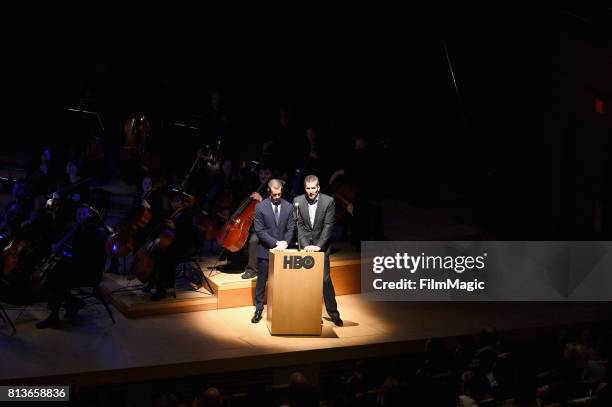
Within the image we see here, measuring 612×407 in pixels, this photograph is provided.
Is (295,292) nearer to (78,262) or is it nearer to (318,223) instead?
(318,223)

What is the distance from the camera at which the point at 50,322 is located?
28.8 ft

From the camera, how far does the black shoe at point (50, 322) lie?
872 cm

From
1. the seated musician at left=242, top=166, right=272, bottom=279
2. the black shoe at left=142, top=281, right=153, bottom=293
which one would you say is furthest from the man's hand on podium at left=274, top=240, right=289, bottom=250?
the black shoe at left=142, top=281, right=153, bottom=293

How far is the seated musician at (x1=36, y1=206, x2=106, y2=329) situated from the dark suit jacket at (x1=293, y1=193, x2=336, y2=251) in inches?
65.9

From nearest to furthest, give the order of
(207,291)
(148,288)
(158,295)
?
(158,295), (148,288), (207,291)

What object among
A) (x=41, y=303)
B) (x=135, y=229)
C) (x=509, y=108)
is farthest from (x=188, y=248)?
(x=509, y=108)

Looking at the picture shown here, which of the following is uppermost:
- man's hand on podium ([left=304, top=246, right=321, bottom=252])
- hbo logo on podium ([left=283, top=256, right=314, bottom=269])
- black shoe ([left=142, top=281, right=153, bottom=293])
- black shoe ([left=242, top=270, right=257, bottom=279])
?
man's hand on podium ([left=304, top=246, right=321, bottom=252])

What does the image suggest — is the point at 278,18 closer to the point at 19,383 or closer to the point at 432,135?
the point at 432,135

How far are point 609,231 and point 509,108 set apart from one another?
1.67 meters

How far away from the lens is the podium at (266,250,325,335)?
855cm

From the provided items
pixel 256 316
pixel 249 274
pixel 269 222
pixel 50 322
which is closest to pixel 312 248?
pixel 269 222

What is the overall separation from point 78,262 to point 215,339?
51.2 inches

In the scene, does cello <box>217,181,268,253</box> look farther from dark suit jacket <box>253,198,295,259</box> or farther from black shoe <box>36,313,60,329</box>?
black shoe <box>36,313,60,329</box>

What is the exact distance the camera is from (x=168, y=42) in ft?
39.8
